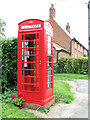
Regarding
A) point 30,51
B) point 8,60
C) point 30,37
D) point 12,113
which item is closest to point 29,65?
point 30,51

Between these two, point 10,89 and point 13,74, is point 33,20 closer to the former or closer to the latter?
point 13,74

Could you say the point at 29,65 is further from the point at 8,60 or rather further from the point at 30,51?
the point at 8,60

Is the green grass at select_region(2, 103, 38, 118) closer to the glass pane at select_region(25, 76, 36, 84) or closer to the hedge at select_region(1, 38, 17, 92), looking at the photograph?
the glass pane at select_region(25, 76, 36, 84)

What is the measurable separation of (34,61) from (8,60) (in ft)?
5.95

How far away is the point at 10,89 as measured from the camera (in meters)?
5.69

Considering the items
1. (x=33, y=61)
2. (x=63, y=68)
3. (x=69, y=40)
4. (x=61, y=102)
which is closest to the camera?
(x=33, y=61)

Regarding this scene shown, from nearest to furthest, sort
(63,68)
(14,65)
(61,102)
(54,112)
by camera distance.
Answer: (54,112), (61,102), (14,65), (63,68)

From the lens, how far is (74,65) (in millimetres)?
14742

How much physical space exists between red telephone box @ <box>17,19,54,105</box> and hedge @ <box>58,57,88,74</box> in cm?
1089

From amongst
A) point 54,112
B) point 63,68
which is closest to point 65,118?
point 54,112

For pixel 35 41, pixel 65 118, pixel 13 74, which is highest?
pixel 35 41

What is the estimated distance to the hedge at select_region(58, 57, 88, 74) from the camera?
14.4 meters

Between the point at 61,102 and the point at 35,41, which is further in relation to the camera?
the point at 61,102

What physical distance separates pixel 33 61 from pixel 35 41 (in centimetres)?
63
